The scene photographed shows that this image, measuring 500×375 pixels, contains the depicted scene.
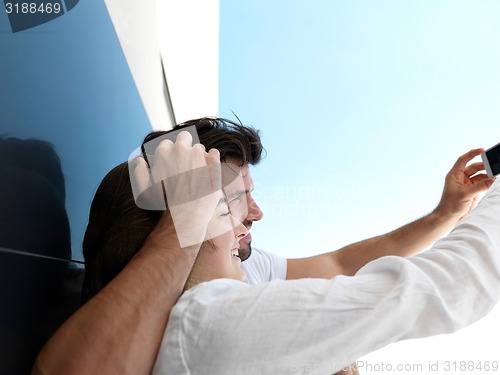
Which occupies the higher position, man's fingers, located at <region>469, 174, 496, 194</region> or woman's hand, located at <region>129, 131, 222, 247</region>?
woman's hand, located at <region>129, 131, 222, 247</region>

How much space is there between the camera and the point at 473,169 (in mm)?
1136

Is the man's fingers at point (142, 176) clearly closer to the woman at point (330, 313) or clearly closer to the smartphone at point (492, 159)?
the woman at point (330, 313)

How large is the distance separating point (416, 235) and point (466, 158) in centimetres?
29

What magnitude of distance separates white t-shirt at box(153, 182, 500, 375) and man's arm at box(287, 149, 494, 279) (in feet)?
2.03

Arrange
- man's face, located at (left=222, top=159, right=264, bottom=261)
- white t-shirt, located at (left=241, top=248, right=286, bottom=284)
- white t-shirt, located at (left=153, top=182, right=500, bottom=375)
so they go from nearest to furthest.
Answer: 1. white t-shirt, located at (left=153, top=182, right=500, bottom=375)
2. man's face, located at (left=222, top=159, right=264, bottom=261)
3. white t-shirt, located at (left=241, top=248, right=286, bottom=284)

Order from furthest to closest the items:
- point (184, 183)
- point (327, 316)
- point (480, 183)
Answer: point (480, 183)
point (184, 183)
point (327, 316)

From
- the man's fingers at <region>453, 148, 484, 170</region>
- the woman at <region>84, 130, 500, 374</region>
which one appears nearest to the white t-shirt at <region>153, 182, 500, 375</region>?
the woman at <region>84, 130, 500, 374</region>

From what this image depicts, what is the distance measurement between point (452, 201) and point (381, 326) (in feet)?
2.60

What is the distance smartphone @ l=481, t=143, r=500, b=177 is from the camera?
0.99 metres

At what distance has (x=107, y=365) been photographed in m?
0.52

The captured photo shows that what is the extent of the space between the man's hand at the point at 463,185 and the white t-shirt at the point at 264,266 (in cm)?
51

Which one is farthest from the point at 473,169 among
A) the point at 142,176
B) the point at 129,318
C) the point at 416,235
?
the point at 129,318

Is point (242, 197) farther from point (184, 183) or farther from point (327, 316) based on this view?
point (327, 316)

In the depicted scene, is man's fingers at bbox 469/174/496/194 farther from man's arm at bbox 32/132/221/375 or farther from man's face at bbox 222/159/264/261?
man's arm at bbox 32/132/221/375
